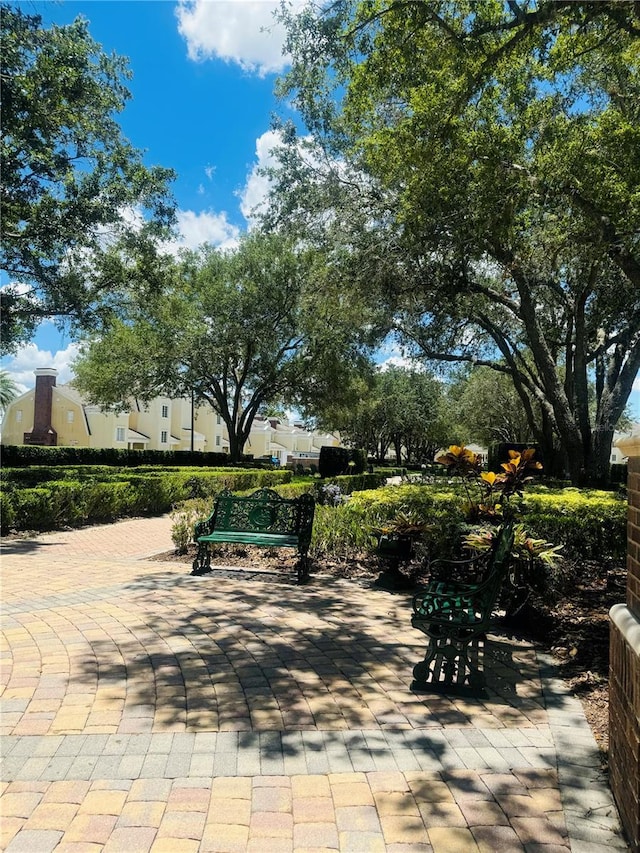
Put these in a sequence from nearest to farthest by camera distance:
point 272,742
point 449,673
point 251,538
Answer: point 272,742, point 449,673, point 251,538

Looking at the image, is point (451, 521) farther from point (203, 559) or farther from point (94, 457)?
point (94, 457)

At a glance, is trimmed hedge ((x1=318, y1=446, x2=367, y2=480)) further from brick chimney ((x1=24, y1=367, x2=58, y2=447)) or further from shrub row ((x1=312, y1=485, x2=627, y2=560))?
brick chimney ((x1=24, y1=367, x2=58, y2=447))

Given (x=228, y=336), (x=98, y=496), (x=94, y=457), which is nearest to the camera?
(x=98, y=496)

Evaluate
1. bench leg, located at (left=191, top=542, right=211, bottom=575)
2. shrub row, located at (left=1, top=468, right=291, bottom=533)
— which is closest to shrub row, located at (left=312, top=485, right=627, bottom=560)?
bench leg, located at (left=191, top=542, right=211, bottom=575)

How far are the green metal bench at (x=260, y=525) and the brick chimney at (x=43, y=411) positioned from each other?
4259 centimetres

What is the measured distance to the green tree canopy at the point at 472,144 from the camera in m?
6.26

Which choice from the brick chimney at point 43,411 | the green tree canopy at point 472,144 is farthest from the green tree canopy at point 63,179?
the brick chimney at point 43,411

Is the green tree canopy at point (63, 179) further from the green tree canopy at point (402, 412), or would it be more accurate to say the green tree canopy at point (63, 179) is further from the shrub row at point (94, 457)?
the green tree canopy at point (402, 412)

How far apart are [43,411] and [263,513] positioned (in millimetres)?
43985

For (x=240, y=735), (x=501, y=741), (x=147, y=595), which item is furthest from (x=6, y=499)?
(x=501, y=741)

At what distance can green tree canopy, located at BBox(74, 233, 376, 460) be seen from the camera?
24.8 meters

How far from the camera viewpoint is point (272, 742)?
3.01 m

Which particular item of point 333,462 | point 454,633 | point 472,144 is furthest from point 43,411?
point 454,633

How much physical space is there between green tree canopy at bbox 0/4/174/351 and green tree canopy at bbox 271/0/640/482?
401 centimetres
